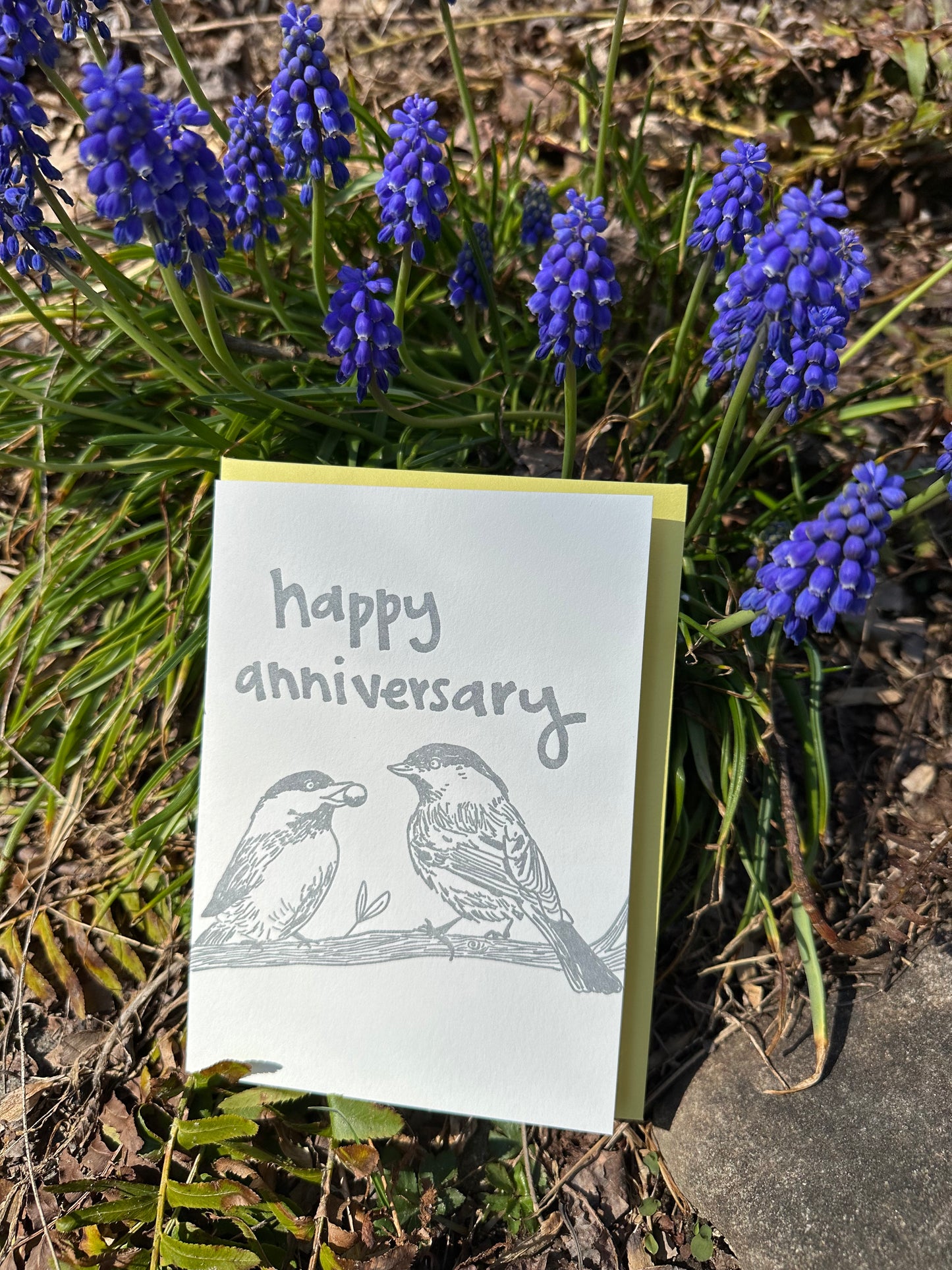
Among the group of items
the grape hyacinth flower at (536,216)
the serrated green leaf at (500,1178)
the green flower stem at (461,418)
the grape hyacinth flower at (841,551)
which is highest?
the grape hyacinth flower at (536,216)

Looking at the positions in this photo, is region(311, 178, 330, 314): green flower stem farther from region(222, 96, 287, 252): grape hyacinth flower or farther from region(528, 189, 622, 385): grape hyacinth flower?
region(528, 189, 622, 385): grape hyacinth flower

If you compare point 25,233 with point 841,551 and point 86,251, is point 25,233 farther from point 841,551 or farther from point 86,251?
point 841,551

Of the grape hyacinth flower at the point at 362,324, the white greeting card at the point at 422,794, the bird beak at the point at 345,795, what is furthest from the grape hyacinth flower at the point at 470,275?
the bird beak at the point at 345,795

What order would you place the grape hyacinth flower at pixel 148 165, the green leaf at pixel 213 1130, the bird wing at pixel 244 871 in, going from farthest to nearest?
Result: the bird wing at pixel 244 871, the green leaf at pixel 213 1130, the grape hyacinth flower at pixel 148 165

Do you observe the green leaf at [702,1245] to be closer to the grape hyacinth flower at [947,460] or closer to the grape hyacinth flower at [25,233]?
the grape hyacinth flower at [947,460]

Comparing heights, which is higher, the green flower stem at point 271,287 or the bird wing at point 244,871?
the green flower stem at point 271,287

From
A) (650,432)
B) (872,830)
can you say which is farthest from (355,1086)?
(650,432)

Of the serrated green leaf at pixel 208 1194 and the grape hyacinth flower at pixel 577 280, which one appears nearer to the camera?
the grape hyacinth flower at pixel 577 280

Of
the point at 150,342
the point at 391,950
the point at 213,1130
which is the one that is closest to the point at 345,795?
the point at 391,950
